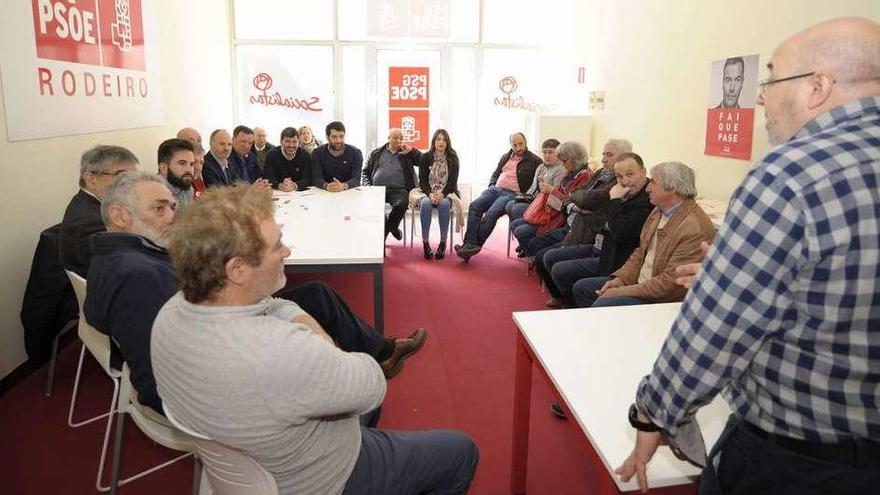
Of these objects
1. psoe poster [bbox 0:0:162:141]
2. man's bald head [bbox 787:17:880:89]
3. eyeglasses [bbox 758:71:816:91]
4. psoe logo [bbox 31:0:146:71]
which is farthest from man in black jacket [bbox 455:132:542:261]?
man's bald head [bbox 787:17:880:89]

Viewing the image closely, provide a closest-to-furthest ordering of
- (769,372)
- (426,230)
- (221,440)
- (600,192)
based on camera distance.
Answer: (769,372), (221,440), (600,192), (426,230)

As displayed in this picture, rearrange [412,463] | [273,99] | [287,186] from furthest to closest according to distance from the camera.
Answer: [273,99] < [287,186] < [412,463]

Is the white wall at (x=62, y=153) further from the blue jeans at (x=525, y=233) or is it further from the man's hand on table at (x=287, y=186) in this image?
the blue jeans at (x=525, y=233)

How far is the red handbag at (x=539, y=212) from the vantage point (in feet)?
16.1

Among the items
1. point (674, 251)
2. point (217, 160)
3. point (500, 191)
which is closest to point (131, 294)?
point (674, 251)

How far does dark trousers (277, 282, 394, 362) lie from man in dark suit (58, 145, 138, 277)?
0.89 meters

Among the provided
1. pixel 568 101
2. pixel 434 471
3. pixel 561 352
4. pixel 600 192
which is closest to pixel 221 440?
pixel 434 471

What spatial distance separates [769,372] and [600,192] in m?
3.21

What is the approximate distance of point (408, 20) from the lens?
24.1 ft

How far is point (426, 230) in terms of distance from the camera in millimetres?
5664

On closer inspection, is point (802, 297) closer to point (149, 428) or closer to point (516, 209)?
point (149, 428)

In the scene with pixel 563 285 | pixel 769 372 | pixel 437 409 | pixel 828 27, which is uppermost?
pixel 828 27

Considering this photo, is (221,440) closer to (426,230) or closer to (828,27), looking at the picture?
(828,27)

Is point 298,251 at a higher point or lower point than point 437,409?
higher
